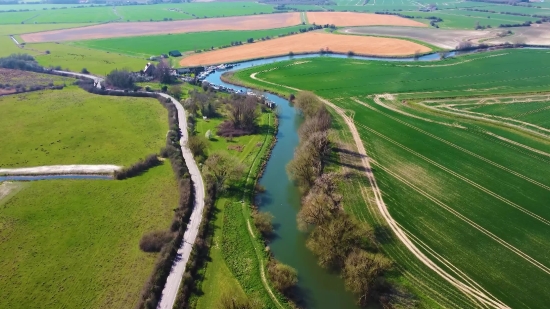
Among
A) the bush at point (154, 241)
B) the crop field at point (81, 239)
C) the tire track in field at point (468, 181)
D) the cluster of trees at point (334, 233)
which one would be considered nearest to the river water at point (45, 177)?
the crop field at point (81, 239)

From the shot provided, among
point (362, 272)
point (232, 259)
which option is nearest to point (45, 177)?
point (232, 259)

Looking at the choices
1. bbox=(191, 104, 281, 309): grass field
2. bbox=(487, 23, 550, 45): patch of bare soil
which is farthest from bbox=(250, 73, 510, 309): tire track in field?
bbox=(487, 23, 550, 45): patch of bare soil

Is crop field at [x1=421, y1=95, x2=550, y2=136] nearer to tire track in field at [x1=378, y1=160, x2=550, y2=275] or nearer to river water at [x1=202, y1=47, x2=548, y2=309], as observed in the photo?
tire track in field at [x1=378, y1=160, x2=550, y2=275]

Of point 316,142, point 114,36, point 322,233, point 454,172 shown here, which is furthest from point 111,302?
point 114,36

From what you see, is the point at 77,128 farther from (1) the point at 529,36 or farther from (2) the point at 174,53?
(1) the point at 529,36

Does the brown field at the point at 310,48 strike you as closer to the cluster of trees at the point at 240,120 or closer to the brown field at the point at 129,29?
the brown field at the point at 129,29

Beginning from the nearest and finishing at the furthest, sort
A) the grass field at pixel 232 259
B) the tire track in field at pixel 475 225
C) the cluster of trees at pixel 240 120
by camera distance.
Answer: the grass field at pixel 232 259, the tire track in field at pixel 475 225, the cluster of trees at pixel 240 120

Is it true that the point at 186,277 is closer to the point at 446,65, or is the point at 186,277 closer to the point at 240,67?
the point at 240,67
